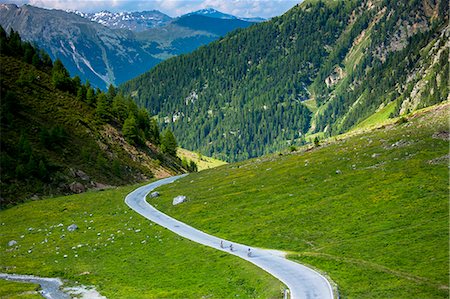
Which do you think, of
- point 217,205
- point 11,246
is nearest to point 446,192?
point 217,205

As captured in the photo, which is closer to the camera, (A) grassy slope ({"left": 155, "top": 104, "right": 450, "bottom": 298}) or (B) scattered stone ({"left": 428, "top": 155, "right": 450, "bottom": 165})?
(A) grassy slope ({"left": 155, "top": 104, "right": 450, "bottom": 298})

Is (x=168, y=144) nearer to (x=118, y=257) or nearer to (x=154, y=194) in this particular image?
(x=154, y=194)

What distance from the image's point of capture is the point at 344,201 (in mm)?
66375

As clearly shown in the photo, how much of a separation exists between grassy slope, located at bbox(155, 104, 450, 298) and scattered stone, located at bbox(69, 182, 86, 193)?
24.7 metres

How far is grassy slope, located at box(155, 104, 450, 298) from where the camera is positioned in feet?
145

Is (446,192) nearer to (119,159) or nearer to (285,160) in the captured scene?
(285,160)

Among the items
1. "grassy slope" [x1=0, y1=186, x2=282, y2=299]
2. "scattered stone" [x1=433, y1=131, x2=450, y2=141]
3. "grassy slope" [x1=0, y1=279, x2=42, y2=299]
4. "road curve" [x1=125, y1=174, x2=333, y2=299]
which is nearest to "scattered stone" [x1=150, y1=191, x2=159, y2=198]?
"grassy slope" [x1=0, y1=186, x2=282, y2=299]

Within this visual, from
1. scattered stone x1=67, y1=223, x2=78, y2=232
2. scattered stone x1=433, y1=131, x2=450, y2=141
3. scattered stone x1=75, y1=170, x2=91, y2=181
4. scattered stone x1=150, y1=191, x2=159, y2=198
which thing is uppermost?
scattered stone x1=433, y1=131, x2=450, y2=141

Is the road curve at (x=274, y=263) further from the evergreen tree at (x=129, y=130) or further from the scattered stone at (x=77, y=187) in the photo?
the evergreen tree at (x=129, y=130)

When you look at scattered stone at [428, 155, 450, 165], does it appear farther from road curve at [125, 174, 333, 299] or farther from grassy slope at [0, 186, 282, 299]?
grassy slope at [0, 186, 282, 299]

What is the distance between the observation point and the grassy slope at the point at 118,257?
154 feet

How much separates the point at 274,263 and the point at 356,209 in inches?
691

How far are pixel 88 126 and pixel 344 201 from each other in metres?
98.1

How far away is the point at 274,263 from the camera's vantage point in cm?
5088
